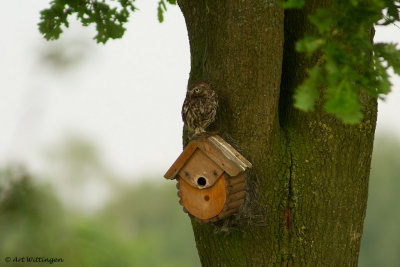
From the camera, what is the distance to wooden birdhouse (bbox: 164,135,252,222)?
317 centimetres

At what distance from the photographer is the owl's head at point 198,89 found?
3265 mm

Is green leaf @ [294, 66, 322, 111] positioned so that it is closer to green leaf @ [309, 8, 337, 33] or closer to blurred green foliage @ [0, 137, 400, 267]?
green leaf @ [309, 8, 337, 33]

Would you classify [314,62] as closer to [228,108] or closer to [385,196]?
[228,108]

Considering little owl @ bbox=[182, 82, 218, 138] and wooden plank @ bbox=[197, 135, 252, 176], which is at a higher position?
little owl @ bbox=[182, 82, 218, 138]

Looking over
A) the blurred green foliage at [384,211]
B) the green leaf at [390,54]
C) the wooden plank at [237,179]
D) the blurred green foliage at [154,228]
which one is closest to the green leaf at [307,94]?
the green leaf at [390,54]

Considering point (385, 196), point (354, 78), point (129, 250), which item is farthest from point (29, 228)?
point (385, 196)

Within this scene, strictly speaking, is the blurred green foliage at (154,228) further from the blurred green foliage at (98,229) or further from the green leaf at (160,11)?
the green leaf at (160,11)

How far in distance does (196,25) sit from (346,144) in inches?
47.7

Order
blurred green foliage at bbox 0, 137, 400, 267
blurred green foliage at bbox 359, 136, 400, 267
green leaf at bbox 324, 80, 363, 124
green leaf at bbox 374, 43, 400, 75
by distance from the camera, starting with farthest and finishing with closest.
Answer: blurred green foliage at bbox 359, 136, 400, 267
blurred green foliage at bbox 0, 137, 400, 267
green leaf at bbox 374, 43, 400, 75
green leaf at bbox 324, 80, 363, 124

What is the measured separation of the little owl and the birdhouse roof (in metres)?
0.08

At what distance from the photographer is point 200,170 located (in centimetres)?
333

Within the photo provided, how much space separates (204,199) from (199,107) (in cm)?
56

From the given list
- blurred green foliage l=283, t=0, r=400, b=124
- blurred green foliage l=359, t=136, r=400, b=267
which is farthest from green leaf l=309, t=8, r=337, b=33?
blurred green foliage l=359, t=136, r=400, b=267

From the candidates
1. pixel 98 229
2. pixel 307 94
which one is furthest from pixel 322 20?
pixel 98 229
